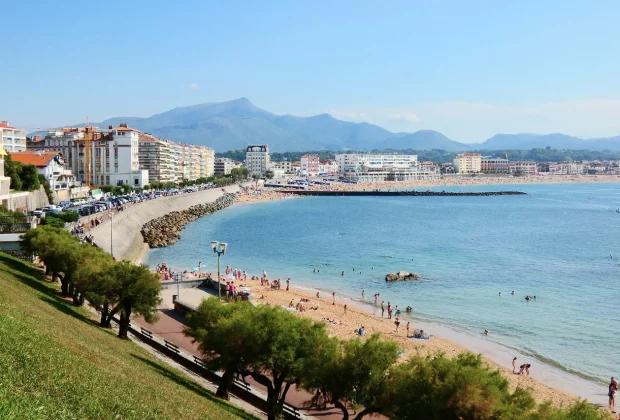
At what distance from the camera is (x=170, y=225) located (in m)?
57.8

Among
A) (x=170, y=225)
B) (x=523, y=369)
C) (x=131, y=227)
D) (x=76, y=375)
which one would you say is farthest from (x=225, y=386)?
(x=170, y=225)

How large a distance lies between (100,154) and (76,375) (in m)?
83.3

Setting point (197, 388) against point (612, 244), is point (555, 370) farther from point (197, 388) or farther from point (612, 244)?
point (612, 244)

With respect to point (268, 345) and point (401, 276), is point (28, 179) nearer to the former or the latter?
point (401, 276)

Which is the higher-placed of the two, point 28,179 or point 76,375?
point 28,179

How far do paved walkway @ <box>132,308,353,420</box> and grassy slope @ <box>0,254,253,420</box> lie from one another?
1939 mm

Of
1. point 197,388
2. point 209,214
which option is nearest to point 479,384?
point 197,388

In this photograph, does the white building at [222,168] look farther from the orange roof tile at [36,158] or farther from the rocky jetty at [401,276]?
the rocky jetty at [401,276]

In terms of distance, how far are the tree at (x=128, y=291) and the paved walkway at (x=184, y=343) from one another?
1.79 metres

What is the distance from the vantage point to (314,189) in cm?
13862

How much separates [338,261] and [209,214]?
1510 inches

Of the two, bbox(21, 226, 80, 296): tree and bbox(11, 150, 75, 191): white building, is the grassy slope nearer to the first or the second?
bbox(21, 226, 80, 296): tree

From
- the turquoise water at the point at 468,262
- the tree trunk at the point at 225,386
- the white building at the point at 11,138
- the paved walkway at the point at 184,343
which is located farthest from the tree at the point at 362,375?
the white building at the point at 11,138

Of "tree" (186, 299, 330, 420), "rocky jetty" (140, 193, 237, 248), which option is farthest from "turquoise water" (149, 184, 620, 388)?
"tree" (186, 299, 330, 420)
